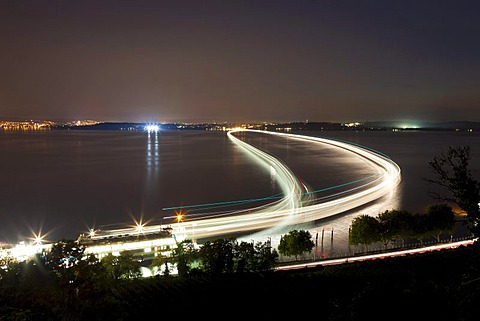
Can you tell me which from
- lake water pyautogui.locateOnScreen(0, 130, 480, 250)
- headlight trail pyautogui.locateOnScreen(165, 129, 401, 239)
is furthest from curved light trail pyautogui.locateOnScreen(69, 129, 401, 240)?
lake water pyautogui.locateOnScreen(0, 130, 480, 250)

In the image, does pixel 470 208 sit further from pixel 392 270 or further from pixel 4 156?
pixel 4 156

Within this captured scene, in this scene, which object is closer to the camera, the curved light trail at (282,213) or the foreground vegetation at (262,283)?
the foreground vegetation at (262,283)

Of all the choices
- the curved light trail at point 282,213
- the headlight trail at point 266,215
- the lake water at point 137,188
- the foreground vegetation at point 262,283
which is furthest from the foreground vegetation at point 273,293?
the lake water at point 137,188

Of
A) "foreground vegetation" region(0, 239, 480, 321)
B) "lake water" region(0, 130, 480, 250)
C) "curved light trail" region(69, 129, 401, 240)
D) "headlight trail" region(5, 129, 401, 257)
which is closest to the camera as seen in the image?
"foreground vegetation" region(0, 239, 480, 321)

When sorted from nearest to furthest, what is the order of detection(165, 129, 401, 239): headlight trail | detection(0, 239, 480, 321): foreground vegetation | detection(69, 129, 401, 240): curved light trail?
detection(0, 239, 480, 321): foreground vegetation
detection(69, 129, 401, 240): curved light trail
detection(165, 129, 401, 239): headlight trail

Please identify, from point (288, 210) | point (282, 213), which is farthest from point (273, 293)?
point (288, 210)

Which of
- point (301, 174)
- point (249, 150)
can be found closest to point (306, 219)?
point (301, 174)

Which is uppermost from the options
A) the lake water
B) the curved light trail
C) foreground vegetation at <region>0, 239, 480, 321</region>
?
foreground vegetation at <region>0, 239, 480, 321</region>

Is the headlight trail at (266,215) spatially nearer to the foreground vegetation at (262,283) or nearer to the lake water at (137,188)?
the lake water at (137,188)

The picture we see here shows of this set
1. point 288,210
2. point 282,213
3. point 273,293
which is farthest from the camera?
point 288,210

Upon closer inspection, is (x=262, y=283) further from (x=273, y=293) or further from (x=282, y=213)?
(x=282, y=213)

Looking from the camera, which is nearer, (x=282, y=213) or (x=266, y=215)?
(x=266, y=215)

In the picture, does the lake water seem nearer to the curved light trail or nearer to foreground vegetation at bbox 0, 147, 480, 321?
the curved light trail

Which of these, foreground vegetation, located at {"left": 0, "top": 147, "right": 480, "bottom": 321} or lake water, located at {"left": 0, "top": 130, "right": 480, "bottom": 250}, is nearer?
foreground vegetation, located at {"left": 0, "top": 147, "right": 480, "bottom": 321}
